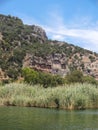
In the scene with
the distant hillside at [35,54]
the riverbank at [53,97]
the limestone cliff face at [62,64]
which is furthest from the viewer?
the limestone cliff face at [62,64]

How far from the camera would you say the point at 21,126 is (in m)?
27.3

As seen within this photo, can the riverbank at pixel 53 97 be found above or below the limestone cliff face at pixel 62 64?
below

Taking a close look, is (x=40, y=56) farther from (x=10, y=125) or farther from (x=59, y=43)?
(x=10, y=125)

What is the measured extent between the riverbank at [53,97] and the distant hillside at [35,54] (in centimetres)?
5807

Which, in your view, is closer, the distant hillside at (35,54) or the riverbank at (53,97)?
the riverbank at (53,97)

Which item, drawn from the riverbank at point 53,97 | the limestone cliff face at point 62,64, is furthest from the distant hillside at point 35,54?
the riverbank at point 53,97

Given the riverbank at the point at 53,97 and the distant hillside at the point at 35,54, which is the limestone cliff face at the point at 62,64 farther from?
the riverbank at the point at 53,97

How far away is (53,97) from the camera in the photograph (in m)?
50.1

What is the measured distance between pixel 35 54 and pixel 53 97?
8506 centimetres

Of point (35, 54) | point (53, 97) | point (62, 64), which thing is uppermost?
point (35, 54)

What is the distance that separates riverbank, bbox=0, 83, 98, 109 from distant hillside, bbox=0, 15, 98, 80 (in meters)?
58.1

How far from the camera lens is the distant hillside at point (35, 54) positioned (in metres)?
123

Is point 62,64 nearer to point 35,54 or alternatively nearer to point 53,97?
point 35,54

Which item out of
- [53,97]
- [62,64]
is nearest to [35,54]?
[62,64]
